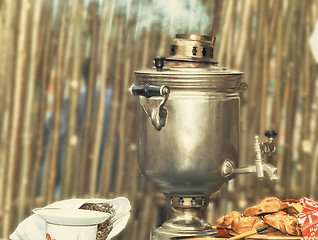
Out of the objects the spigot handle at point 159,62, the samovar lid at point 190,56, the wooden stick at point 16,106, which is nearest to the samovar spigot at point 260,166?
the samovar lid at point 190,56

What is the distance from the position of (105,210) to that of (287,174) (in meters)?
0.73

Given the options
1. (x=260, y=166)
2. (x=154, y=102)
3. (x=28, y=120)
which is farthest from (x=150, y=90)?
(x=28, y=120)

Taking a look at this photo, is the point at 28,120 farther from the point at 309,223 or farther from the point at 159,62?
the point at 309,223

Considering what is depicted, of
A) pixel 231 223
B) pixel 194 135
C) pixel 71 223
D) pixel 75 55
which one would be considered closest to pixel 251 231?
pixel 231 223

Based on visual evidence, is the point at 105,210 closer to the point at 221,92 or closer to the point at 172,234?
the point at 172,234

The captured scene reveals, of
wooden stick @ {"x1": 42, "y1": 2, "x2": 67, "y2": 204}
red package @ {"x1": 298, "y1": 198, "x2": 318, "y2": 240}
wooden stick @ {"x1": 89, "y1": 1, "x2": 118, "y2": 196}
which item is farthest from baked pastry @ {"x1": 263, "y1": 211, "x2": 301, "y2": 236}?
wooden stick @ {"x1": 42, "y1": 2, "x2": 67, "y2": 204}

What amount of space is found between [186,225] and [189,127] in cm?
32

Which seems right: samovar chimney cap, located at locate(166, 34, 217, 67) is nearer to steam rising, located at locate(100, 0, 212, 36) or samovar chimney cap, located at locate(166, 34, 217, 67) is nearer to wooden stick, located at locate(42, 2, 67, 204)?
steam rising, located at locate(100, 0, 212, 36)

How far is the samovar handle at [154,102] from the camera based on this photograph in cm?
236

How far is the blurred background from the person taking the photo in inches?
111

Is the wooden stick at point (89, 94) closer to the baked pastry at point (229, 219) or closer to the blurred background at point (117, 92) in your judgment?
the blurred background at point (117, 92)

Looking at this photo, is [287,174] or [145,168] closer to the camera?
[145,168]

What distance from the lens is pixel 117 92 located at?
285 centimetres

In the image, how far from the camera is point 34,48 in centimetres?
280
